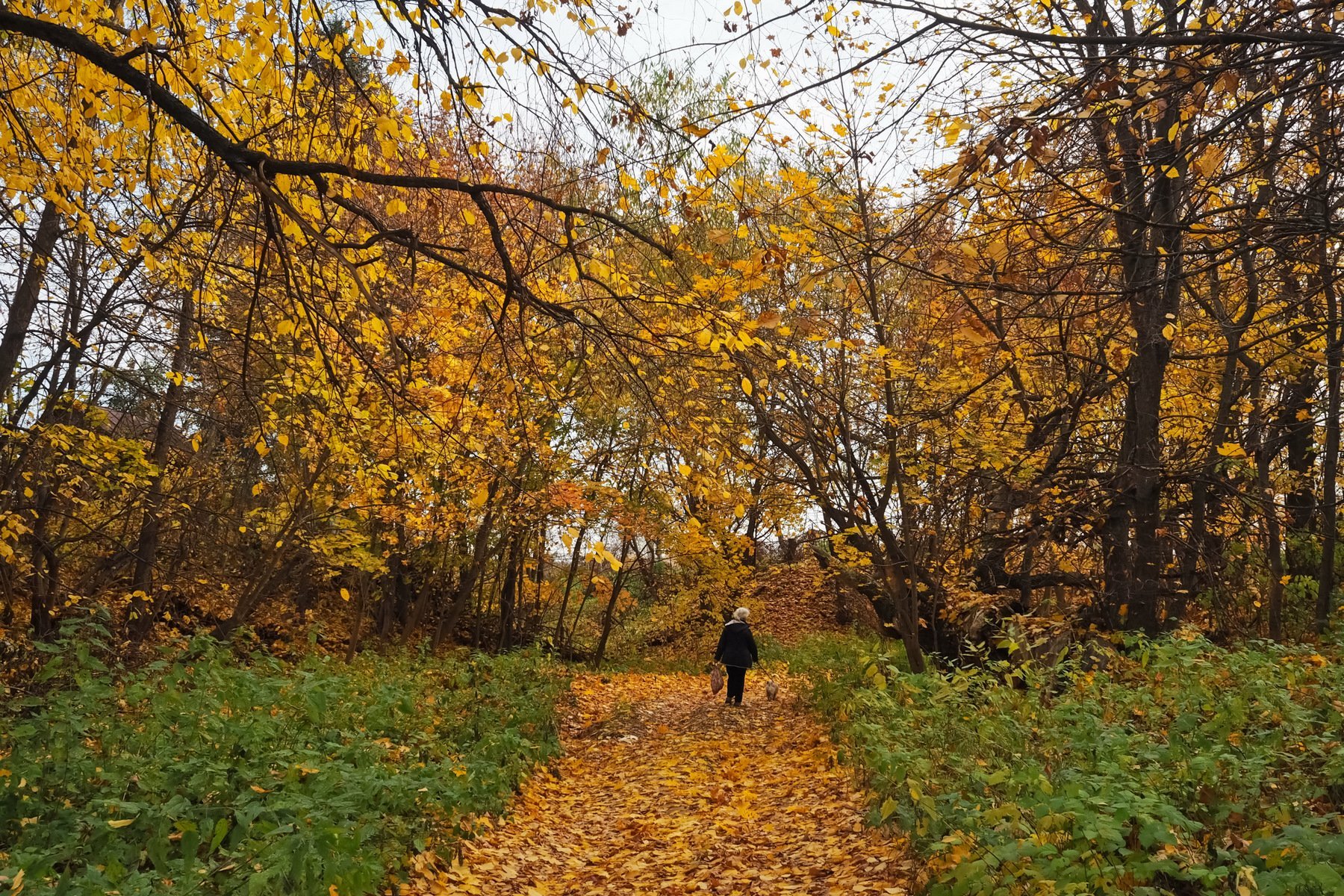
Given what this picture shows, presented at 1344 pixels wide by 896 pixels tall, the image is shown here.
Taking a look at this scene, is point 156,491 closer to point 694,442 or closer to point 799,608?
point 694,442

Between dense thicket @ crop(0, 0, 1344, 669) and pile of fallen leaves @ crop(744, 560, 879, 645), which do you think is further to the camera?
pile of fallen leaves @ crop(744, 560, 879, 645)

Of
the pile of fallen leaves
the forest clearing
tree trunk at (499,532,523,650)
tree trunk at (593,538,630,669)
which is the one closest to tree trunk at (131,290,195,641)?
the forest clearing

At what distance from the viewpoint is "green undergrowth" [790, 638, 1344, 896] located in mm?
3400

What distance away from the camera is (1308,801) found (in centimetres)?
386

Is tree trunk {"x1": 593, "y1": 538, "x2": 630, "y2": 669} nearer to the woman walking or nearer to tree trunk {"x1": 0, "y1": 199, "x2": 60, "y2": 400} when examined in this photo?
the woman walking

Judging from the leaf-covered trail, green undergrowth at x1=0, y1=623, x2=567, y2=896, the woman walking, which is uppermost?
the woman walking

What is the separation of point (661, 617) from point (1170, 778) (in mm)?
17456

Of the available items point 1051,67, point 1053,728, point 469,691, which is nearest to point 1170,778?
point 1053,728

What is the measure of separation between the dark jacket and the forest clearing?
5 centimetres

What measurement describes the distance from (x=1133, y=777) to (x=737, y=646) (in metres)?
8.48

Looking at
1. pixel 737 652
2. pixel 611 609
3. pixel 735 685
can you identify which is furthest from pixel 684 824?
pixel 611 609

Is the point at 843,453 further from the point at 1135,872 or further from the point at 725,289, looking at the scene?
the point at 1135,872

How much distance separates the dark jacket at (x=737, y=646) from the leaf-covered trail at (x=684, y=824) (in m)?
1.17

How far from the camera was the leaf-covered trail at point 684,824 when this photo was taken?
551 cm
